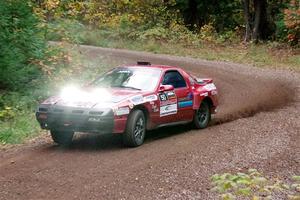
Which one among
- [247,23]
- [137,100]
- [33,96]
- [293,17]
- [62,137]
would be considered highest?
[293,17]

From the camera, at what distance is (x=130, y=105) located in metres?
10.1

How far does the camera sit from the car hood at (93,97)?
391 inches

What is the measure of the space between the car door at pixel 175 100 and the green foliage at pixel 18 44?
4598 mm

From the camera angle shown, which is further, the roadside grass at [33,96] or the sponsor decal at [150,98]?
the roadside grass at [33,96]

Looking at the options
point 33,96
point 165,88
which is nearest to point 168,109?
point 165,88

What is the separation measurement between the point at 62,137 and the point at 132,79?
6.16ft

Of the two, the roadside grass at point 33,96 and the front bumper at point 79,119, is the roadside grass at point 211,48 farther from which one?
the front bumper at point 79,119

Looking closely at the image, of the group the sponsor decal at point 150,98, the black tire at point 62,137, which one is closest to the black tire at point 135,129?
the sponsor decal at point 150,98

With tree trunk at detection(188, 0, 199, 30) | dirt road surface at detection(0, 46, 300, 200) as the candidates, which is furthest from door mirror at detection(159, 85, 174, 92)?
tree trunk at detection(188, 0, 199, 30)

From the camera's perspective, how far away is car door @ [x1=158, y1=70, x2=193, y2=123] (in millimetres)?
11320

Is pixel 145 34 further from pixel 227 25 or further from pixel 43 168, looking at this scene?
pixel 43 168

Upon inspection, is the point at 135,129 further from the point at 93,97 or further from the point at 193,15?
the point at 193,15

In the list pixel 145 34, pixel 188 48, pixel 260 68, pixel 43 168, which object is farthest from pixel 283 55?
pixel 43 168

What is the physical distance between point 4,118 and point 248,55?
18.7m
